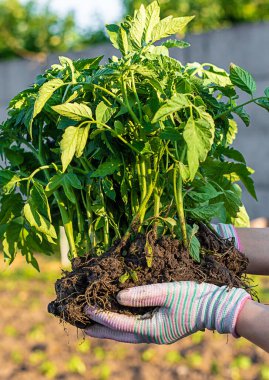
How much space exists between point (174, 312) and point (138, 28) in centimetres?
66

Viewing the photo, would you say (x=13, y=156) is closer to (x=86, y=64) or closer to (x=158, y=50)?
(x=86, y=64)

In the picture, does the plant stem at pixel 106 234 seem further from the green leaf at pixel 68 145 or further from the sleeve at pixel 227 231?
the sleeve at pixel 227 231

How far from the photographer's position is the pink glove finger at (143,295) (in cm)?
149

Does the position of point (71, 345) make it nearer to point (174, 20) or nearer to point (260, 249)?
point (260, 249)

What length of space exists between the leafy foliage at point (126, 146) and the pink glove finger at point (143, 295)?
0.08m

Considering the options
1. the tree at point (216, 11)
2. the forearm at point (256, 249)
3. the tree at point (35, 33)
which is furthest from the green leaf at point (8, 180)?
the tree at point (35, 33)

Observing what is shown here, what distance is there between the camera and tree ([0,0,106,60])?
8.53 m

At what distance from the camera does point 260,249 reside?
74.1 inches

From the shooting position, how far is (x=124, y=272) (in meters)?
1.54

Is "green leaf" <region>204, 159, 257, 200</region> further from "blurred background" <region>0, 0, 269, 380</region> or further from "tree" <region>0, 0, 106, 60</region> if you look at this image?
"tree" <region>0, 0, 106, 60</region>

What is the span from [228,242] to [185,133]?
0.43m

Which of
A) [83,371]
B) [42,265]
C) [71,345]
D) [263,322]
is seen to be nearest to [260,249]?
[263,322]

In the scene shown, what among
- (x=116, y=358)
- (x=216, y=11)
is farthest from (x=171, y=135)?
(x=216, y=11)

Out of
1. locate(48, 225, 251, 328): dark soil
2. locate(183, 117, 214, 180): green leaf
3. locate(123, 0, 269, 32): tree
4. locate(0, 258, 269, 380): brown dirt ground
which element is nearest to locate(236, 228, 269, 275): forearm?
locate(48, 225, 251, 328): dark soil
